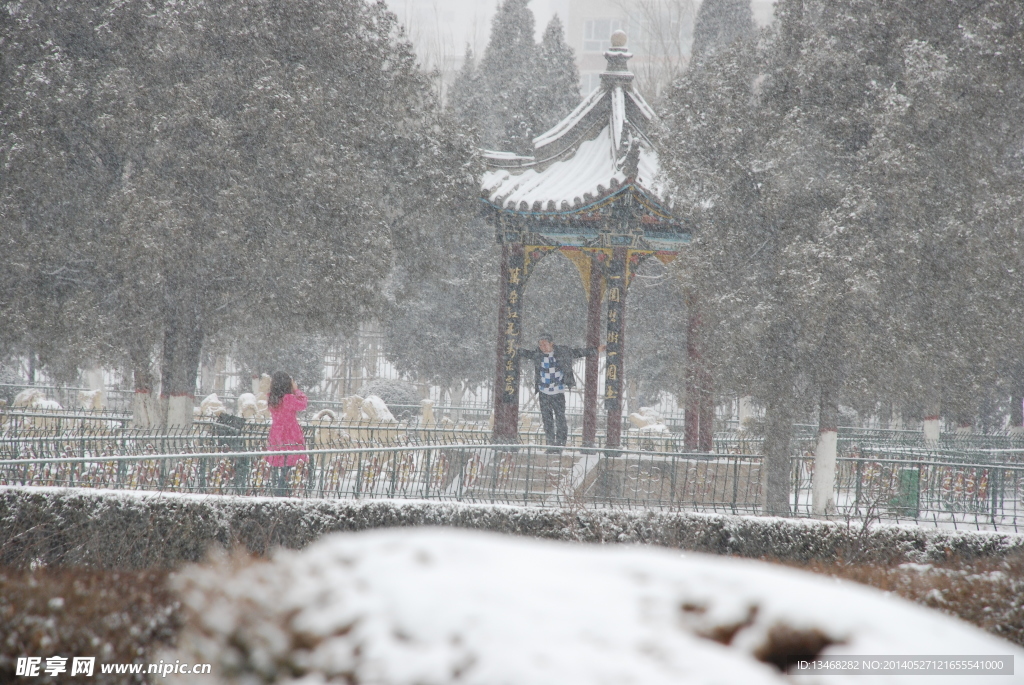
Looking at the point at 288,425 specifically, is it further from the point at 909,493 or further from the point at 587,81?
the point at 587,81

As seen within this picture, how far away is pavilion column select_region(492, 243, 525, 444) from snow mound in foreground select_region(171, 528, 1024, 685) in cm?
1186

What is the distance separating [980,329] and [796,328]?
224 cm

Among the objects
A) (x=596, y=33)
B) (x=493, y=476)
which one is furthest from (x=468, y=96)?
(x=596, y=33)

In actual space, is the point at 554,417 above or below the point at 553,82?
below

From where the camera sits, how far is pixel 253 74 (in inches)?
482

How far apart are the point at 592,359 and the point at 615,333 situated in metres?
0.60

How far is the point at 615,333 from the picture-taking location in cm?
1361

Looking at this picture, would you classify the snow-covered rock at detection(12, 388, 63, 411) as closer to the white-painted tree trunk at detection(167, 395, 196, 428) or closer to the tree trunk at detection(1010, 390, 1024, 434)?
the white-painted tree trunk at detection(167, 395, 196, 428)

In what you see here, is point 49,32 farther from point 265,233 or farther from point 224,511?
point 224,511

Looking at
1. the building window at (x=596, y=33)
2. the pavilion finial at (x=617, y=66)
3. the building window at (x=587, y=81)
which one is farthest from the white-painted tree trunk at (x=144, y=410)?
the building window at (x=596, y=33)

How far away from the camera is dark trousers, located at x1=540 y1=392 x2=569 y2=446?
12953 millimetres

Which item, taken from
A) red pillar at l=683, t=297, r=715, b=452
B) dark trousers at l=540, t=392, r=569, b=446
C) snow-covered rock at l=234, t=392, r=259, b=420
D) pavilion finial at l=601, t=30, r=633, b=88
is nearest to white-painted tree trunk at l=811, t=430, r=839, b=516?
red pillar at l=683, t=297, r=715, b=452

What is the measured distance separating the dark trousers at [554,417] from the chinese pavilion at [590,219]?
59cm

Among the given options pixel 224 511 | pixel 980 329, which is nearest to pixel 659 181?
pixel 980 329
